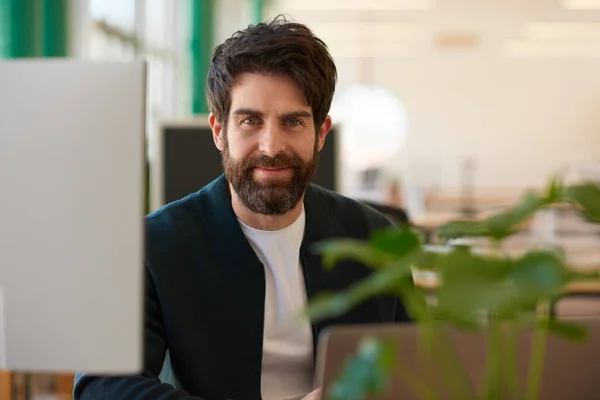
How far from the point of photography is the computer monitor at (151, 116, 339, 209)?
2838mm

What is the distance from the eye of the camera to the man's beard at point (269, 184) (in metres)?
1.58

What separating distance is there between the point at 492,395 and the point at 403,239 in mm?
144

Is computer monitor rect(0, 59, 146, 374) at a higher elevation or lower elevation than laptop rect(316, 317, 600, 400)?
higher

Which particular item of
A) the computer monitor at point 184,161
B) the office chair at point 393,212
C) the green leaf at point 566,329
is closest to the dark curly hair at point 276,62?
the green leaf at point 566,329

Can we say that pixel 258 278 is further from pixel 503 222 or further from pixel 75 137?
pixel 503 222

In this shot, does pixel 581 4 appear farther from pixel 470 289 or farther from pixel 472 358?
pixel 470 289

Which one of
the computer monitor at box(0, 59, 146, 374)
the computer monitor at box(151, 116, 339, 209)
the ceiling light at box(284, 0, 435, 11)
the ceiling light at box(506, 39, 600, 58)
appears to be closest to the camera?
the computer monitor at box(0, 59, 146, 374)

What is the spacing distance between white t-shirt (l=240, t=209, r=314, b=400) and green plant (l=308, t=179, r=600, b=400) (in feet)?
2.73

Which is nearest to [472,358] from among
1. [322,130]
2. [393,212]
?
[322,130]

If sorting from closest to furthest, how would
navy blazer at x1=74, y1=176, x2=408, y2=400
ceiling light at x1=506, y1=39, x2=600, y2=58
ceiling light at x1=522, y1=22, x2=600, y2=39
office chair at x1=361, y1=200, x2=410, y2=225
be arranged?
navy blazer at x1=74, y1=176, x2=408, y2=400 < office chair at x1=361, y1=200, x2=410, y2=225 < ceiling light at x1=522, y1=22, x2=600, y2=39 < ceiling light at x1=506, y1=39, x2=600, y2=58

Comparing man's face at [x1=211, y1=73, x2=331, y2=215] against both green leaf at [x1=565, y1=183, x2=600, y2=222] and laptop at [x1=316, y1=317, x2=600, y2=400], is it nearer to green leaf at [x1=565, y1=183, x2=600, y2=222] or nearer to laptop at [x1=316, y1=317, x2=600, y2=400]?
laptop at [x1=316, y1=317, x2=600, y2=400]

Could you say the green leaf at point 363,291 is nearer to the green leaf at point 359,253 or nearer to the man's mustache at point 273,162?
the green leaf at point 359,253

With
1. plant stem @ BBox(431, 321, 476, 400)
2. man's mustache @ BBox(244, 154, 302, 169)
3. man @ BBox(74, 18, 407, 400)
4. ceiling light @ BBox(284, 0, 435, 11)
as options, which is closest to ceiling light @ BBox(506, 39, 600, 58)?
ceiling light @ BBox(284, 0, 435, 11)

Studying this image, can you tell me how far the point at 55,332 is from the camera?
92cm
